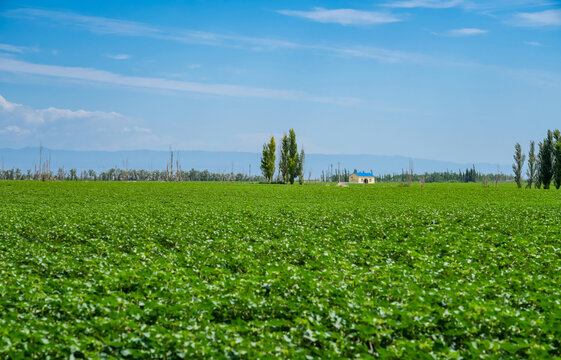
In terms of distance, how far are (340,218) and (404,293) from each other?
1681 cm

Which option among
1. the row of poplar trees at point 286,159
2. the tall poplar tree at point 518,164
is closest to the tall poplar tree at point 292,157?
the row of poplar trees at point 286,159

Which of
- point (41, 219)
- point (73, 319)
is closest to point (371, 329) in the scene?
point (73, 319)

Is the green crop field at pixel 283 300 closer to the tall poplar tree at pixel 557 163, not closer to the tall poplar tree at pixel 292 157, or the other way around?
the tall poplar tree at pixel 557 163

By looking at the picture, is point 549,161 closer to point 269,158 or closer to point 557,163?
point 557,163

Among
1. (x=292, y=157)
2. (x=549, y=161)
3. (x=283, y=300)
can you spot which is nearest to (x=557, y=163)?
(x=549, y=161)

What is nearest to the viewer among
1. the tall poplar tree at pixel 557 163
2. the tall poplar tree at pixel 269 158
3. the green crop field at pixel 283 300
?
the green crop field at pixel 283 300

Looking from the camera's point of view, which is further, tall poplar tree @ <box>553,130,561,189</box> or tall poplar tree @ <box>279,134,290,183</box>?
tall poplar tree @ <box>279,134,290,183</box>

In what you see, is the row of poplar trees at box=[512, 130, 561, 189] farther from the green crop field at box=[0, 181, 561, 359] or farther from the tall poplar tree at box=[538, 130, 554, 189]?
the green crop field at box=[0, 181, 561, 359]

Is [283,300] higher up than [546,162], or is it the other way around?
[546,162]

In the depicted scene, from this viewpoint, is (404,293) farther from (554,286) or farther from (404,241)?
(404,241)

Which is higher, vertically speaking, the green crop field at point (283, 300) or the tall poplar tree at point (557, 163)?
the tall poplar tree at point (557, 163)

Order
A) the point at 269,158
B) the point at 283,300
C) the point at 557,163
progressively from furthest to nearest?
the point at 269,158
the point at 557,163
the point at 283,300

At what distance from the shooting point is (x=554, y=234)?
71.0 feet

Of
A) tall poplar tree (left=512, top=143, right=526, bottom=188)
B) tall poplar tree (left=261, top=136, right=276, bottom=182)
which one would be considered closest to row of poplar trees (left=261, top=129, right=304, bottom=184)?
tall poplar tree (left=261, top=136, right=276, bottom=182)
